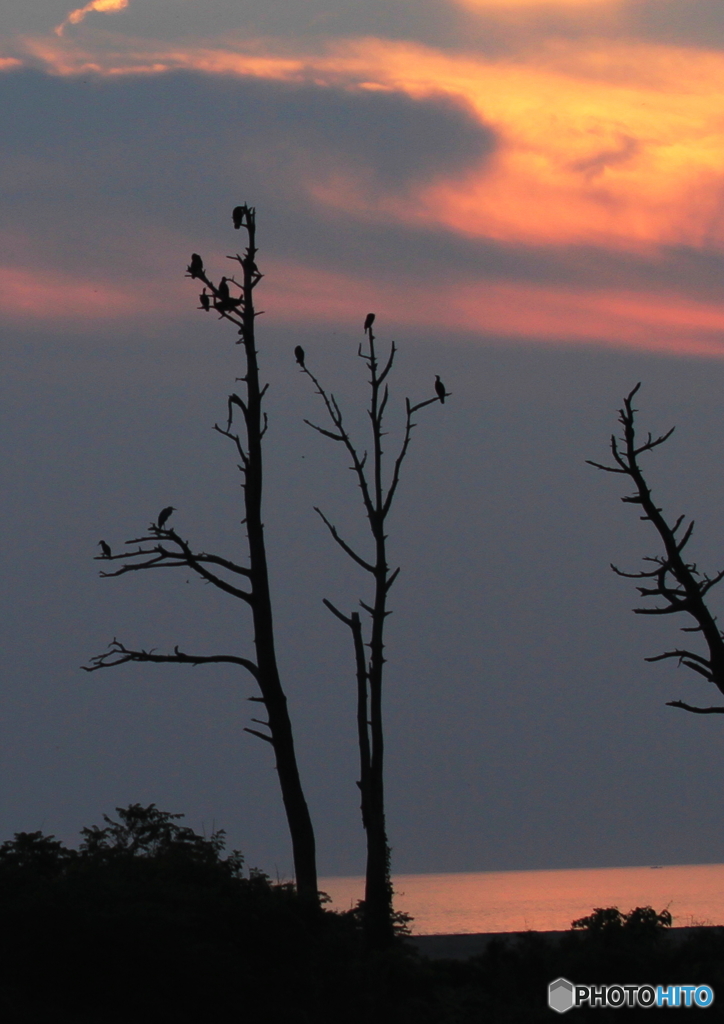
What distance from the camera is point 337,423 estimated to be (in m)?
23.3

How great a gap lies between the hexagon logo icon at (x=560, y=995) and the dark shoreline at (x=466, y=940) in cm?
173

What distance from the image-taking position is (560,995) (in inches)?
696

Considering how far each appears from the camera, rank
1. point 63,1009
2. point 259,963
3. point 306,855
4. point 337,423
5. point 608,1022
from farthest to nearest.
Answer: point 337,423 → point 306,855 → point 608,1022 → point 259,963 → point 63,1009

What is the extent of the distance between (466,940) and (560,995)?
795 centimetres

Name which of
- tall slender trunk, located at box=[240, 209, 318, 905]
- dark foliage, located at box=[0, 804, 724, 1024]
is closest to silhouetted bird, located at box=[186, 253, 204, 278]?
tall slender trunk, located at box=[240, 209, 318, 905]

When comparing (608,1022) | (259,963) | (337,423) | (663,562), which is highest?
(337,423)

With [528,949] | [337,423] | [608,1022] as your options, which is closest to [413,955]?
[528,949]

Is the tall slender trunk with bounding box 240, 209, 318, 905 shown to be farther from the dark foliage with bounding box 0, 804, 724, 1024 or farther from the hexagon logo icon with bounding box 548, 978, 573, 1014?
the hexagon logo icon with bounding box 548, 978, 573, 1014

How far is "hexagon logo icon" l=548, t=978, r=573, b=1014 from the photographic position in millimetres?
17500

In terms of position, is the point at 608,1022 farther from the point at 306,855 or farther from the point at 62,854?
the point at 62,854

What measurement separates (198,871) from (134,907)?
2959 millimetres

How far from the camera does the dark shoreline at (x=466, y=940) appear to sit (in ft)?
69.4

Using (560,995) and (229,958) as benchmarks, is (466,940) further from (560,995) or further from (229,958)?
(229,958)

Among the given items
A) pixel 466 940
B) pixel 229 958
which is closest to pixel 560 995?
pixel 229 958
